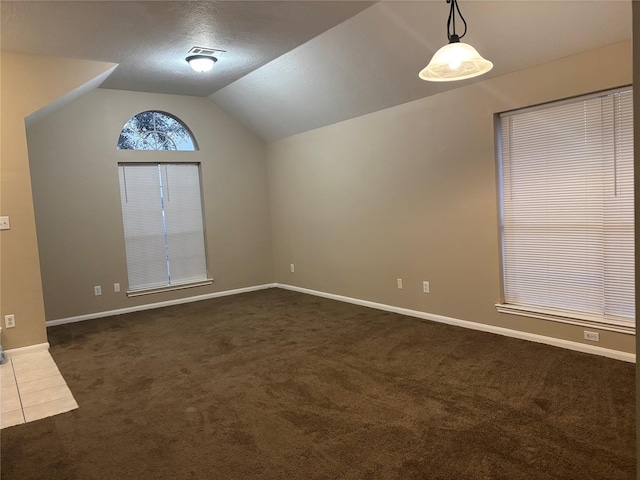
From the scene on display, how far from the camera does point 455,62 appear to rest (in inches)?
97.7

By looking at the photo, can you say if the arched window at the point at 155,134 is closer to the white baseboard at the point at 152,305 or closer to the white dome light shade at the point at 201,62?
the white dome light shade at the point at 201,62

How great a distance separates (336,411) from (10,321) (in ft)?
11.1

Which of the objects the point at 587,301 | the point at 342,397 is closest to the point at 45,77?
the point at 342,397

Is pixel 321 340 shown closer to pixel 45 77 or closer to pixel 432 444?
pixel 432 444

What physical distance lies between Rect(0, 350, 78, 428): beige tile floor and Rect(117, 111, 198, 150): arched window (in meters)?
2.97

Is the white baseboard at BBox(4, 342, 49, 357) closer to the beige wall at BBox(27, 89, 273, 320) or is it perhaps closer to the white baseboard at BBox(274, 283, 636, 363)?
the beige wall at BBox(27, 89, 273, 320)

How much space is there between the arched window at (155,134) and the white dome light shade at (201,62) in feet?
6.07

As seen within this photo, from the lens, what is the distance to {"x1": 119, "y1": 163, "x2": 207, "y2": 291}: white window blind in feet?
20.0

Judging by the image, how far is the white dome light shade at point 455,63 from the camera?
96.2 inches

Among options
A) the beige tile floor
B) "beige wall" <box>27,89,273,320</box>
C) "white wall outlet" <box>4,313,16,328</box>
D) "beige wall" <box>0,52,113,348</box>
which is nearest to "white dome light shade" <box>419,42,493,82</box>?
the beige tile floor

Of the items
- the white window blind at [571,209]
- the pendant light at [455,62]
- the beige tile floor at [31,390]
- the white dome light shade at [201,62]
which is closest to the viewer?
the pendant light at [455,62]

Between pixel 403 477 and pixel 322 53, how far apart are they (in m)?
3.83

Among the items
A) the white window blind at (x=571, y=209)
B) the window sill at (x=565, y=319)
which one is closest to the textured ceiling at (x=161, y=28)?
the white window blind at (x=571, y=209)

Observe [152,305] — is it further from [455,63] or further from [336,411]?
[455,63]
